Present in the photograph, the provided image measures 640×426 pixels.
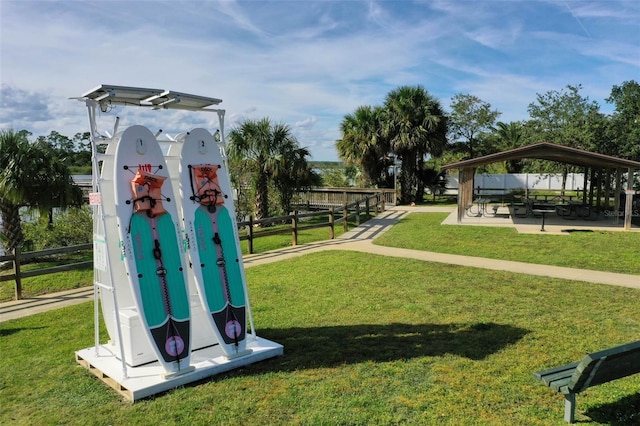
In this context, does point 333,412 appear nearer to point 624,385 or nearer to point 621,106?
point 624,385

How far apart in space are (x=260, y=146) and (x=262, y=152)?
0.24 meters

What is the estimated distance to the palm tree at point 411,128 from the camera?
87.2ft

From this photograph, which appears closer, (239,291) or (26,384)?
(26,384)

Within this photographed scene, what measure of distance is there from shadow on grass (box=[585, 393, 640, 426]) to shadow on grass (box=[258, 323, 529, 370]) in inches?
51.7

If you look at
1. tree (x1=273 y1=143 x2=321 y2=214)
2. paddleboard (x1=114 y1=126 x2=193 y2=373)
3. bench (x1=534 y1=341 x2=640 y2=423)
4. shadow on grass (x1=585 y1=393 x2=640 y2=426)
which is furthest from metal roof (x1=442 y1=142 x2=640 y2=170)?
paddleboard (x1=114 y1=126 x2=193 y2=373)

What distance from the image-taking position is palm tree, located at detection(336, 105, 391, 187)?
27.5 metres

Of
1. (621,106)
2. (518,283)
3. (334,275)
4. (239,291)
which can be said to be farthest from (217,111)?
(621,106)

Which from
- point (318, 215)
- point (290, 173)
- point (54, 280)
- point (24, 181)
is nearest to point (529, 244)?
point (318, 215)

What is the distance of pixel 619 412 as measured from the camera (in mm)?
3883

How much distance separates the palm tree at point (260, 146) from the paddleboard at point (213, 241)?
1239 cm

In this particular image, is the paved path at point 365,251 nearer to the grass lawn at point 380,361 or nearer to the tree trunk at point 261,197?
the grass lawn at point 380,361

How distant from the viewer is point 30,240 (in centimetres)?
1251

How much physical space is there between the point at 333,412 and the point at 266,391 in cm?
77

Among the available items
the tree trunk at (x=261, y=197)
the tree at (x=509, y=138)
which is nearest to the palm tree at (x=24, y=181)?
the tree trunk at (x=261, y=197)
